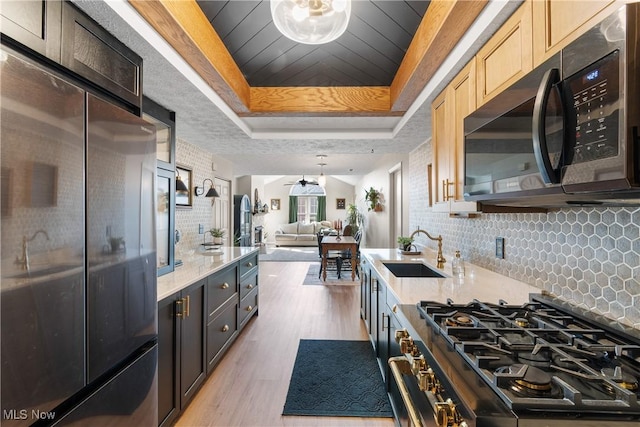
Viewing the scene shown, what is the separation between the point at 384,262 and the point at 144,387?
6.25 feet

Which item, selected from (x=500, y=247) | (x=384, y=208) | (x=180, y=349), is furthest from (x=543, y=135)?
(x=384, y=208)

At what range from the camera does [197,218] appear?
3.43 meters

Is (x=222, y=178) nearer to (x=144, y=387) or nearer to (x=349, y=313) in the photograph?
(x=349, y=313)

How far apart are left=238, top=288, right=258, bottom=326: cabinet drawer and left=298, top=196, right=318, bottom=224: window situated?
31.0ft

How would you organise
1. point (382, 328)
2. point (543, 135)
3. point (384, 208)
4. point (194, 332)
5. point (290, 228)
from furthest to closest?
1. point (290, 228)
2. point (384, 208)
3. point (382, 328)
4. point (194, 332)
5. point (543, 135)

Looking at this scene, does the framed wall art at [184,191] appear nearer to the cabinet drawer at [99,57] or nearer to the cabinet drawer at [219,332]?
the cabinet drawer at [219,332]

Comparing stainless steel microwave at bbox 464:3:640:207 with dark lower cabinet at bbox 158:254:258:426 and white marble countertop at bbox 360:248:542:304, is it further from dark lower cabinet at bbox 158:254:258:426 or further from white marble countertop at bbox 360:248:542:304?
dark lower cabinet at bbox 158:254:258:426

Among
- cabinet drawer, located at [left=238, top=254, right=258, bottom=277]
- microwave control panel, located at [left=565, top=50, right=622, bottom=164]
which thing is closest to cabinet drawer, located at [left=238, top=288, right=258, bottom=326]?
cabinet drawer, located at [left=238, top=254, right=258, bottom=277]

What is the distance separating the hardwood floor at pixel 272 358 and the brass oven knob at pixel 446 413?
132 centimetres

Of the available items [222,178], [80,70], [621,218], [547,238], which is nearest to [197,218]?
[222,178]

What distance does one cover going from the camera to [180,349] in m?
1.78

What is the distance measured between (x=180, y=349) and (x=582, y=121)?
6.97ft

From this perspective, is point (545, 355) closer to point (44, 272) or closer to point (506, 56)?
point (506, 56)

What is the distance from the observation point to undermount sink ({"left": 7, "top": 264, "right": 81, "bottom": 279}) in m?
0.78
